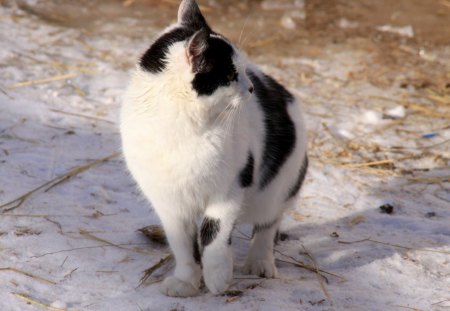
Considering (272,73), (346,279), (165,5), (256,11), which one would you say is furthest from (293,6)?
(346,279)

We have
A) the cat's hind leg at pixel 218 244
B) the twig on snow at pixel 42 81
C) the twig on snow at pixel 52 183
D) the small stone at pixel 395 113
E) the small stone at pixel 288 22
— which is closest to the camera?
the cat's hind leg at pixel 218 244

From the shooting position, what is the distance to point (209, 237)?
2867mm

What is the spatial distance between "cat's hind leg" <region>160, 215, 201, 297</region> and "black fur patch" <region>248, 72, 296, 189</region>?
16.7 inches

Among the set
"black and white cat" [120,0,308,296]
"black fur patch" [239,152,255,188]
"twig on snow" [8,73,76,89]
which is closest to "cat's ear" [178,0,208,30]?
"black and white cat" [120,0,308,296]

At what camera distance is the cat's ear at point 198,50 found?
254 cm

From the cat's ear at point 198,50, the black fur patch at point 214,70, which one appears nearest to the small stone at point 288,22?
the black fur patch at point 214,70

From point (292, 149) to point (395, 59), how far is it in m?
3.32

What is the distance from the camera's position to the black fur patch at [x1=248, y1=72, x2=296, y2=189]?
10.3 ft

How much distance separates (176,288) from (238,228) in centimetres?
92

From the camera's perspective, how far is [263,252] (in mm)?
3254

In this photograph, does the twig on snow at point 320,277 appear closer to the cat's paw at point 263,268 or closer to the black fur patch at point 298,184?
the cat's paw at point 263,268

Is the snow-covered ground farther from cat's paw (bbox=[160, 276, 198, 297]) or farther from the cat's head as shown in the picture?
the cat's head

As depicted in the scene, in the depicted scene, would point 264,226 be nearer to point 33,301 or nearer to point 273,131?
point 273,131

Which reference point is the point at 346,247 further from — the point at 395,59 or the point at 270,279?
the point at 395,59
